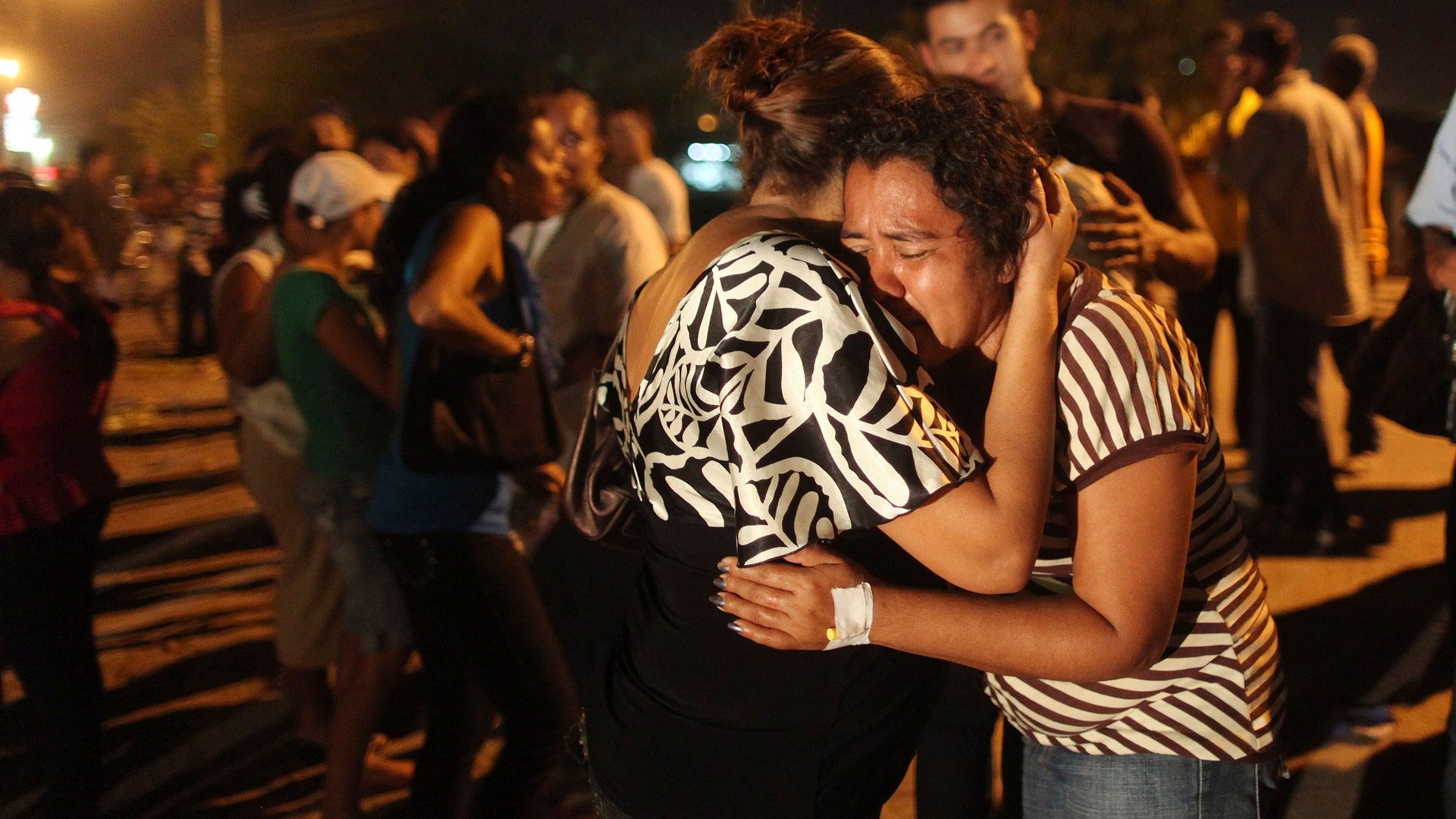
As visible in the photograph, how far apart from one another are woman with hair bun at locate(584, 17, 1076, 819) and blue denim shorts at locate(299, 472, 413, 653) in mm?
1440

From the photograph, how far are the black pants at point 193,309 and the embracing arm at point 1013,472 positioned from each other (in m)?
11.0

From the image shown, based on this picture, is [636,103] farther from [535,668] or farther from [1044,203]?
[1044,203]

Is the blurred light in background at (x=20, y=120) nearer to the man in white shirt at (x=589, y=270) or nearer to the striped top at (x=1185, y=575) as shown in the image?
the man in white shirt at (x=589, y=270)

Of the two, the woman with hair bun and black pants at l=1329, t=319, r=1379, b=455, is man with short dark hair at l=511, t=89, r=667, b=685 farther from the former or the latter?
black pants at l=1329, t=319, r=1379, b=455

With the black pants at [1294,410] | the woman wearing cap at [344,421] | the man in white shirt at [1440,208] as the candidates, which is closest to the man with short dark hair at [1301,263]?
the black pants at [1294,410]

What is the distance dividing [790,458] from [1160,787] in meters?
0.86

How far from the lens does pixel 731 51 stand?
6.19 feet

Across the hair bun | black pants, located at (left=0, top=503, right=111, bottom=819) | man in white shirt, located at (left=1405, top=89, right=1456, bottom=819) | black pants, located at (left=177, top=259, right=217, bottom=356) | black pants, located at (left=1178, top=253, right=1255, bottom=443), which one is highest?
the hair bun

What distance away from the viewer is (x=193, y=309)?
12.9 metres

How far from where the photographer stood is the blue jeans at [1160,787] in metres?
1.75

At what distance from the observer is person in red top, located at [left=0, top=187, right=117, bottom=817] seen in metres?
2.95

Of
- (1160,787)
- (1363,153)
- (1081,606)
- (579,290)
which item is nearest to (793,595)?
(1081,606)

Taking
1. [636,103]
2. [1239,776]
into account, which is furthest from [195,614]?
[1239,776]

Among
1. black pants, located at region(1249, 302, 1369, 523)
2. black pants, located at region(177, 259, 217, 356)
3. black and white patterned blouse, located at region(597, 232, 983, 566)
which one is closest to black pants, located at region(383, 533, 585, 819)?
black and white patterned blouse, located at region(597, 232, 983, 566)
